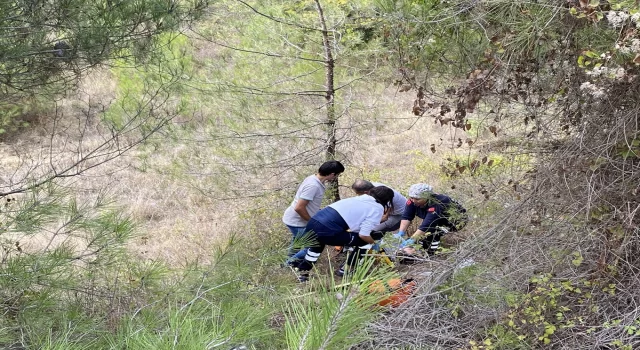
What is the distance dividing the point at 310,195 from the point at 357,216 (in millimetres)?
562

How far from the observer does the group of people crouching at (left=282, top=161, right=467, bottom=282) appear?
500 centimetres

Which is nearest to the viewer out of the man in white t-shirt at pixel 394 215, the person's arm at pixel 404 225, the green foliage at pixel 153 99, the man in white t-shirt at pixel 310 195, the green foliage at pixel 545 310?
the green foliage at pixel 545 310

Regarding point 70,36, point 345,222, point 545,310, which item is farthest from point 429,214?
point 70,36

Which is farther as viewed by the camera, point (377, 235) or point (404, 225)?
point (377, 235)

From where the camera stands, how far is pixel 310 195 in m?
5.47

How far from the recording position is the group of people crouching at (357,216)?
197 inches

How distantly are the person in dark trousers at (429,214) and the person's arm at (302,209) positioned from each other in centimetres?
87

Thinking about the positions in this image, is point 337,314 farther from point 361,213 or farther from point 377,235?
point 377,235

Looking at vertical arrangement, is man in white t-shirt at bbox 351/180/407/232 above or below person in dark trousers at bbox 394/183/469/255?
below

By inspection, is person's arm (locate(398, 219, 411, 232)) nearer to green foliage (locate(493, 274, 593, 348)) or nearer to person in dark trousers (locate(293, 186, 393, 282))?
person in dark trousers (locate(293, 186, 393, 282))

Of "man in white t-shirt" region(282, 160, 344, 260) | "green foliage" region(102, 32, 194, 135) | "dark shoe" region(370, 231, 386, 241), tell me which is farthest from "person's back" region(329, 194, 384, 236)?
"green foliage" region(102, 32, 194, 135)

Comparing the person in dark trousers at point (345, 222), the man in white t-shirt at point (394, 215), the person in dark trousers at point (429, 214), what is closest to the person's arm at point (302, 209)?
the person in dark trousers at point (345, 222)

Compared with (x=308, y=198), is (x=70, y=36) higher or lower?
higher

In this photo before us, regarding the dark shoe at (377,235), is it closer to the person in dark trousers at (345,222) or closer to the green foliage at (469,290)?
the person in dark trousers at (345,222)
